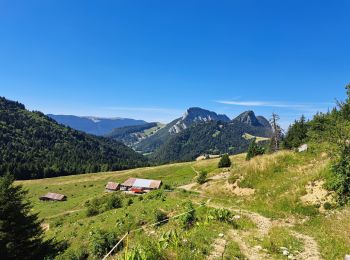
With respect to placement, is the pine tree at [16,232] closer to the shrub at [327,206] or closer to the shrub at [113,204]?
the shrub at [113,204]

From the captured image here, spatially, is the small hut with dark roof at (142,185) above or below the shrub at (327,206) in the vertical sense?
below

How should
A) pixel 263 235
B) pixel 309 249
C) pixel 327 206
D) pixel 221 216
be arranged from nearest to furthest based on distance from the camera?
pixel 309 249 → pixel 263 235 → pixel 221 216 → pixel 327 206

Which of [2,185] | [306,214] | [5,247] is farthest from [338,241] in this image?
[2,185]

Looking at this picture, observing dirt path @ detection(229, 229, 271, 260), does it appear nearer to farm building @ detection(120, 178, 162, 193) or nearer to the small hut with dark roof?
farm building @ detection(120, 178, 162, 193)

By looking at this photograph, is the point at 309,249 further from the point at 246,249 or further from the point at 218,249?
the point at 218,249

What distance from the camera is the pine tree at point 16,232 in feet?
92.6

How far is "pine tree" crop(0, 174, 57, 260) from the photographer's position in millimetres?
28219

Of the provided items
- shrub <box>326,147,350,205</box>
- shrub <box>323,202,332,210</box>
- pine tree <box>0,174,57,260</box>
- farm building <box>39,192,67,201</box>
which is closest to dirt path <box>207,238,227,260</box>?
shrub <box>323,202,332,210</box>

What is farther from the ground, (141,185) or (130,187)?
(141,185)

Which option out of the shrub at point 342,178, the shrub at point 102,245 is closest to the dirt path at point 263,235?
the shrub at point 342,178

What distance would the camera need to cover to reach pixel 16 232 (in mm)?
29500

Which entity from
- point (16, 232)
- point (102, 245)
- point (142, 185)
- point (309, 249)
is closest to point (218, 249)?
point (309, 249)

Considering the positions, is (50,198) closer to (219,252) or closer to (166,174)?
(166,174)

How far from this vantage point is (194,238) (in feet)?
48.9
